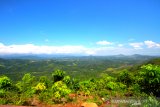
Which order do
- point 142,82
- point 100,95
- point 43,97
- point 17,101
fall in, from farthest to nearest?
point 142,82 → point 100,95 → point 43,97 → point 17,101

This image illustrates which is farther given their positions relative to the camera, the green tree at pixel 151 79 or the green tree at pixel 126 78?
the green tree at pixel 126 78

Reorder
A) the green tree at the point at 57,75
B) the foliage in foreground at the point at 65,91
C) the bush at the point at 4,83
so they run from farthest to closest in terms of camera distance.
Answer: the green tree at the point at 57,75
the bush at the point at 4,83
the foliage in foreground at the point at 65,91

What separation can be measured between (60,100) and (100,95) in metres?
3.81

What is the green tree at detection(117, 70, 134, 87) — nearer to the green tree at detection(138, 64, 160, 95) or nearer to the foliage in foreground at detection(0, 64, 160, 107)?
the foliage in foreground at detection(0, 64, 160, 107)

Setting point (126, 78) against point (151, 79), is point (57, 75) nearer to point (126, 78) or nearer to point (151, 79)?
point (126, 78)

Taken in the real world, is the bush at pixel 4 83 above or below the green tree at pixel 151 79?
below

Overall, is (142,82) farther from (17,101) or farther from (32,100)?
(17,101)

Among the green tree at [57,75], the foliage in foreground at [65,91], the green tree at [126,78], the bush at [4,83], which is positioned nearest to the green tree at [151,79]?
the foliage in foreground at [65,91]

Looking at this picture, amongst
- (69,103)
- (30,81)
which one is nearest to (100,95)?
(69,103)

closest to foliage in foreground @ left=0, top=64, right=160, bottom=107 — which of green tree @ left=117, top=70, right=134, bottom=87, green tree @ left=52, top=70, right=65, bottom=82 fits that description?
green tree @ left=52, top=70, right=65, bottom=82

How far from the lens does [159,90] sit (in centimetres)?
1650

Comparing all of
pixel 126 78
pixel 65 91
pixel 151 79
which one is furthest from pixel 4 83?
pixel 151 79

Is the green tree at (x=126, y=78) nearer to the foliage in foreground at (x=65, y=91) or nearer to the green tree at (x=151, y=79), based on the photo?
the foliage in foreground at (x=65, y=91)

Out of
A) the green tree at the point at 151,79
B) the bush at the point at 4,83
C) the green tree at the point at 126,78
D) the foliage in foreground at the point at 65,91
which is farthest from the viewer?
the green tree at the point at 126,78
